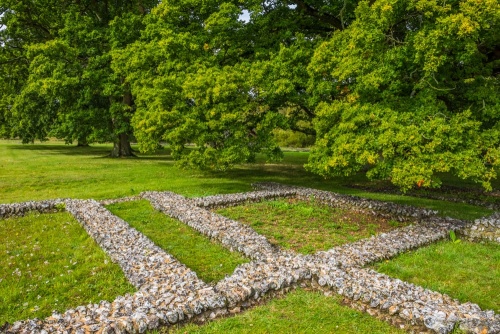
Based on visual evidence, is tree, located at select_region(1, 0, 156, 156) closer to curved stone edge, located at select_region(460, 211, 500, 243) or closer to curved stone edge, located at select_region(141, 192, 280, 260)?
curved stone edge, located at select_region(141, 192, 280, 260)

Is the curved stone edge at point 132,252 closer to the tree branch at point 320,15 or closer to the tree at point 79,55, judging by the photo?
the tree branch at point 320,15

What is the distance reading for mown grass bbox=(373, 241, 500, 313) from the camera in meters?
8.83

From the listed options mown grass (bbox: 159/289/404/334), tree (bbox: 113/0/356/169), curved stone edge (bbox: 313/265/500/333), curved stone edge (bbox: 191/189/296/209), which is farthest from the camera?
tree (bbox: 113/0/356/169)

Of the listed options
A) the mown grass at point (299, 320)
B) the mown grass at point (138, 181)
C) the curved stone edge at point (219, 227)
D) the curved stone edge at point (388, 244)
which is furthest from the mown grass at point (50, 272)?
the mown grass at point (138, 181)

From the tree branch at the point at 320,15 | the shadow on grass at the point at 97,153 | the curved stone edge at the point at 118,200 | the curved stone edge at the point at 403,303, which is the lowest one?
the curved stone edge at the point at 118,200

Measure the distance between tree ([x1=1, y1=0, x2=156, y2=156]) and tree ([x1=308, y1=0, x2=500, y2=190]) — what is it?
2356 centimetres

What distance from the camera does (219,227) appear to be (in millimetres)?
13133

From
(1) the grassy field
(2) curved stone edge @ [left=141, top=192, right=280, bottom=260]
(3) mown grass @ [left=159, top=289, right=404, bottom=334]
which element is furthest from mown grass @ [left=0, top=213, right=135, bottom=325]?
(2) curved stone edge @ [left=141, top=192, right=280, bottom=260]

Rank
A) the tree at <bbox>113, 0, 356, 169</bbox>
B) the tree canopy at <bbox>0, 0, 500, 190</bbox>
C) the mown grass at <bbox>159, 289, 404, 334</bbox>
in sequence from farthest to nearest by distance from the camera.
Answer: the tree at <bbox>113, 0, 356, 169</bbox>, the tree canopy at <bbox>0, 0, 500, 190</bbox>, the mown grass at <bbox>159, 289, 404, 334</bbox>

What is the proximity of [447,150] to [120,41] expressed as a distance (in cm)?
2896

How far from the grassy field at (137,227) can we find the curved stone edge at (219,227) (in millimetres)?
429

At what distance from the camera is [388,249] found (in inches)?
439

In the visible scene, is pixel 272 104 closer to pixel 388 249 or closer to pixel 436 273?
pixel 388 249

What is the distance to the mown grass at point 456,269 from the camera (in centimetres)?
883
